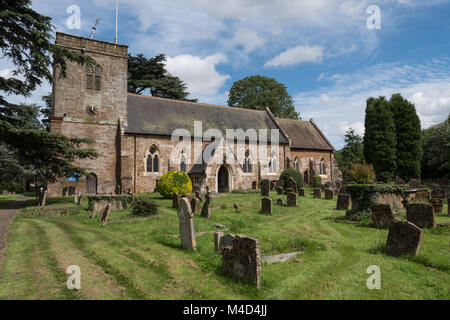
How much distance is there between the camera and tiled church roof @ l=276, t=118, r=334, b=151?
110ft

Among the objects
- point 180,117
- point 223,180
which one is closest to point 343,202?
point 223,180

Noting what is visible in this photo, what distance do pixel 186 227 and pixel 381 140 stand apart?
3105cm

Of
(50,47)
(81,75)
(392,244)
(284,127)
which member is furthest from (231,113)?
(392,244)

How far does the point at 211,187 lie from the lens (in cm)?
2206

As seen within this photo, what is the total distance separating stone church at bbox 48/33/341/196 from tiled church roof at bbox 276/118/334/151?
22.2ft

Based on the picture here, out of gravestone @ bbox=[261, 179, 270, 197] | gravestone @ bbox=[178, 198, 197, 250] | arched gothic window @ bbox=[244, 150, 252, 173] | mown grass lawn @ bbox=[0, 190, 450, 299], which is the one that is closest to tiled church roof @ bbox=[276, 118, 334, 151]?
arched gothic window @ bbox=[244, 150, 252, 173]

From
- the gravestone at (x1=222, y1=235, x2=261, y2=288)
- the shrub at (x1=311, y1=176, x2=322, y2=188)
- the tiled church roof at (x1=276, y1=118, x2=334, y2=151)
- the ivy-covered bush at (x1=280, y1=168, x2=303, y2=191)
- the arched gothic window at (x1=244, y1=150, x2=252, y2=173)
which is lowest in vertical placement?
the gravestone at (x1=222, y1=235, x2=261, y2=288)

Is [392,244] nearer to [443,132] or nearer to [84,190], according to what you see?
[84,190]

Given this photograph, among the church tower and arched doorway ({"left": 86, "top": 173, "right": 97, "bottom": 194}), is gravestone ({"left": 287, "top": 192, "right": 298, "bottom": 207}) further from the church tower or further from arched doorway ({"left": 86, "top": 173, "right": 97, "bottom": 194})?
arched doorway ({"left": 86, "top": 173, "right": 97, "bottom": 194})

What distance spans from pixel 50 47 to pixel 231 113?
1983 cm

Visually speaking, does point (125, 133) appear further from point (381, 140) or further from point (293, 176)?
point (381, 140)

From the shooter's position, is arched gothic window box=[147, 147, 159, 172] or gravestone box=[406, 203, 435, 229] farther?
arched gothic window box=[147, 147, 159, 172]

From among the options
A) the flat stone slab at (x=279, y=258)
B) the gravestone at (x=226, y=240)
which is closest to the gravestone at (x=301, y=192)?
the flat stone slab at (x=279, y=258)
